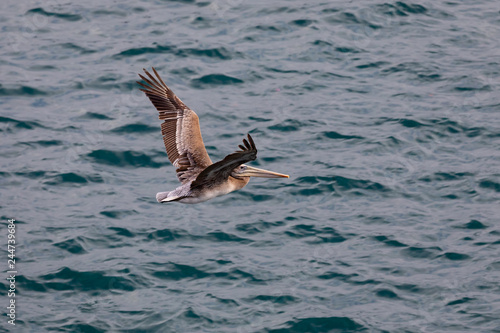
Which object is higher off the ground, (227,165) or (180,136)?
(227,165)

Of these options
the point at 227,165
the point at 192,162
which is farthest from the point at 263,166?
the point at 227,165

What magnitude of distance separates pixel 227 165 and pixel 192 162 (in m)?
1.88

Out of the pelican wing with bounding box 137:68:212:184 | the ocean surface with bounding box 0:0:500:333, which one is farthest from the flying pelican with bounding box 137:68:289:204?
the ocean surface with bounding box 0:0:500:333

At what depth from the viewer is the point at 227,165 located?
1184cm

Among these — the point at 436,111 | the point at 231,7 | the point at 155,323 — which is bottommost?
the point at 155,323

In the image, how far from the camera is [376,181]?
1945cm

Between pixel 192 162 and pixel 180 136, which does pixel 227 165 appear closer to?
pixel 192 162

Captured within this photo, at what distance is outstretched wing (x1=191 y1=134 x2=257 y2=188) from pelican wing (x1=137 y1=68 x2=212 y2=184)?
0.84 m

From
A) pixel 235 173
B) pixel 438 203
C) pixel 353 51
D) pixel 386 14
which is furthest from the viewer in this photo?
pixel 386 14

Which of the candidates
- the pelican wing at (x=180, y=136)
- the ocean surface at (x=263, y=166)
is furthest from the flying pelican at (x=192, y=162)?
the ocean surface at (x=263, y=166)

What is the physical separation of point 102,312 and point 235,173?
17.3 ft

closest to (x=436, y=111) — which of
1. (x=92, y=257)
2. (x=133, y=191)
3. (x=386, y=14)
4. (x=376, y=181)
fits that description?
(x=376, y=181)

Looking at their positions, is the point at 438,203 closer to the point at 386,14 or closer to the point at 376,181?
the point at 376,181

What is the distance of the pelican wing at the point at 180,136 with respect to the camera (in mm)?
13617
